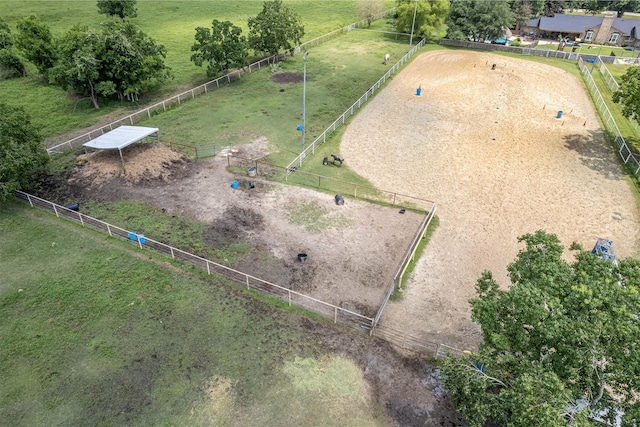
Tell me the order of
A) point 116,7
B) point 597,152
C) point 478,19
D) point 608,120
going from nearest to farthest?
1. point 597,152
2. point 608,120
3. point 478,19
4. point 116,7

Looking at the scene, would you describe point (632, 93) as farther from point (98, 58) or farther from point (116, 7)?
point (116, 7)

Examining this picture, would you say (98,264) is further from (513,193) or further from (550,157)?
(550,157)

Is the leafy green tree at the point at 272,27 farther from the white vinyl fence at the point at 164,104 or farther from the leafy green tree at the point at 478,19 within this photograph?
the leafy green tree at the point at 478,19

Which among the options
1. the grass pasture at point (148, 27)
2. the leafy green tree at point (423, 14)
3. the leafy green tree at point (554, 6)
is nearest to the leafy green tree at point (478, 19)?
the leafy green tree at point (423, 14)

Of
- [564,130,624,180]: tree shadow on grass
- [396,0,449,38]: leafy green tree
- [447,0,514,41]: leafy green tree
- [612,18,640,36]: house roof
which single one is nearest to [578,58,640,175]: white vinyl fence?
[564,130,624,180]: tree shadow on grass

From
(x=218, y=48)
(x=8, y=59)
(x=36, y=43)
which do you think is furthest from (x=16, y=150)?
(x=8, y=59)

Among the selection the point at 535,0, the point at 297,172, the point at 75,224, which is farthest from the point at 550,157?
the point at 535,0
